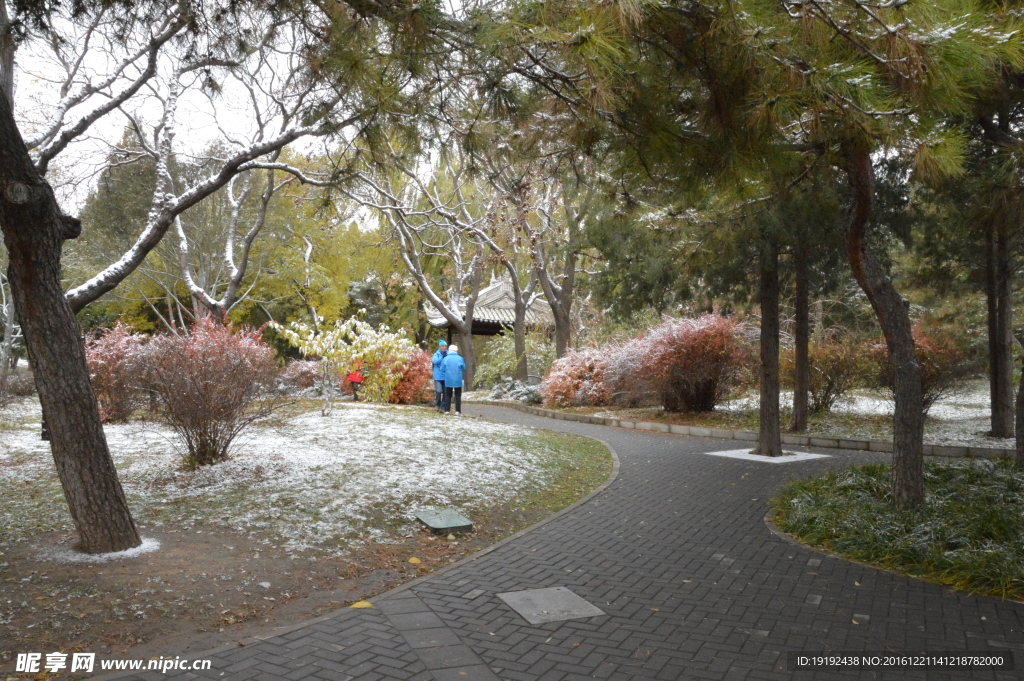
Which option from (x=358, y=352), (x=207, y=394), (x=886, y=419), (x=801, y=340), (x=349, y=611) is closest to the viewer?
(x=349, y=611)

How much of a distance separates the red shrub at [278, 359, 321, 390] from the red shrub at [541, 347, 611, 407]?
7615 millimetres

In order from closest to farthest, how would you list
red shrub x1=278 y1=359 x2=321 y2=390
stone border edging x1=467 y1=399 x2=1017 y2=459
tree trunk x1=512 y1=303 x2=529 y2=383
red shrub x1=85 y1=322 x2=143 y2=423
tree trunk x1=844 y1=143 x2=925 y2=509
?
tree trunk x1=844 y1=143 x2=925 y2=509 < stone border edging x1=467 y1=399 x2=1017 y2=459 < red shrub x1=85 y1=322 x2=143 y2=423 < red shrub x1=278 y1=359 x2=321 y2=390 < tree trunk x1=512 y1=303 x2=529 y2=383

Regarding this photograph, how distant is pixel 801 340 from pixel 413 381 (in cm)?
1153

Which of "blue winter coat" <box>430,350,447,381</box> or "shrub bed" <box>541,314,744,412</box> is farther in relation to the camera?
"blue winter coat" <box>430,350,447,381</box>

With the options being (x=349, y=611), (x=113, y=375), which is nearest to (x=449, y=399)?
(x=113, y=375)

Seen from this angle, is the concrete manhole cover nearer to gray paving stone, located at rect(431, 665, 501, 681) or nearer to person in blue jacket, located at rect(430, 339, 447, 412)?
person in blue jacket, located at rect(430, 339, 447, 412)

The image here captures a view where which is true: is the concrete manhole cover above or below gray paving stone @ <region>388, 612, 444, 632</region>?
above

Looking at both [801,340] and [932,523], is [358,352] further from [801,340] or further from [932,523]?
[932,523]

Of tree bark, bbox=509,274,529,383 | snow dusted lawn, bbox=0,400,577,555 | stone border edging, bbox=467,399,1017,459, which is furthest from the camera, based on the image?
tree bark, bbox=509,274,529,383

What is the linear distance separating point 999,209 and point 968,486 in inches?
125

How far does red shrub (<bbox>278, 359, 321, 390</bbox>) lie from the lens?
2162 centimetres

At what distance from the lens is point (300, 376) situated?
2194cm

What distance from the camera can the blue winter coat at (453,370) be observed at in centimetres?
1675

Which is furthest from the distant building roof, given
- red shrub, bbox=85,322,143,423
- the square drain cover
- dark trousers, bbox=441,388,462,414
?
the square drain cover
